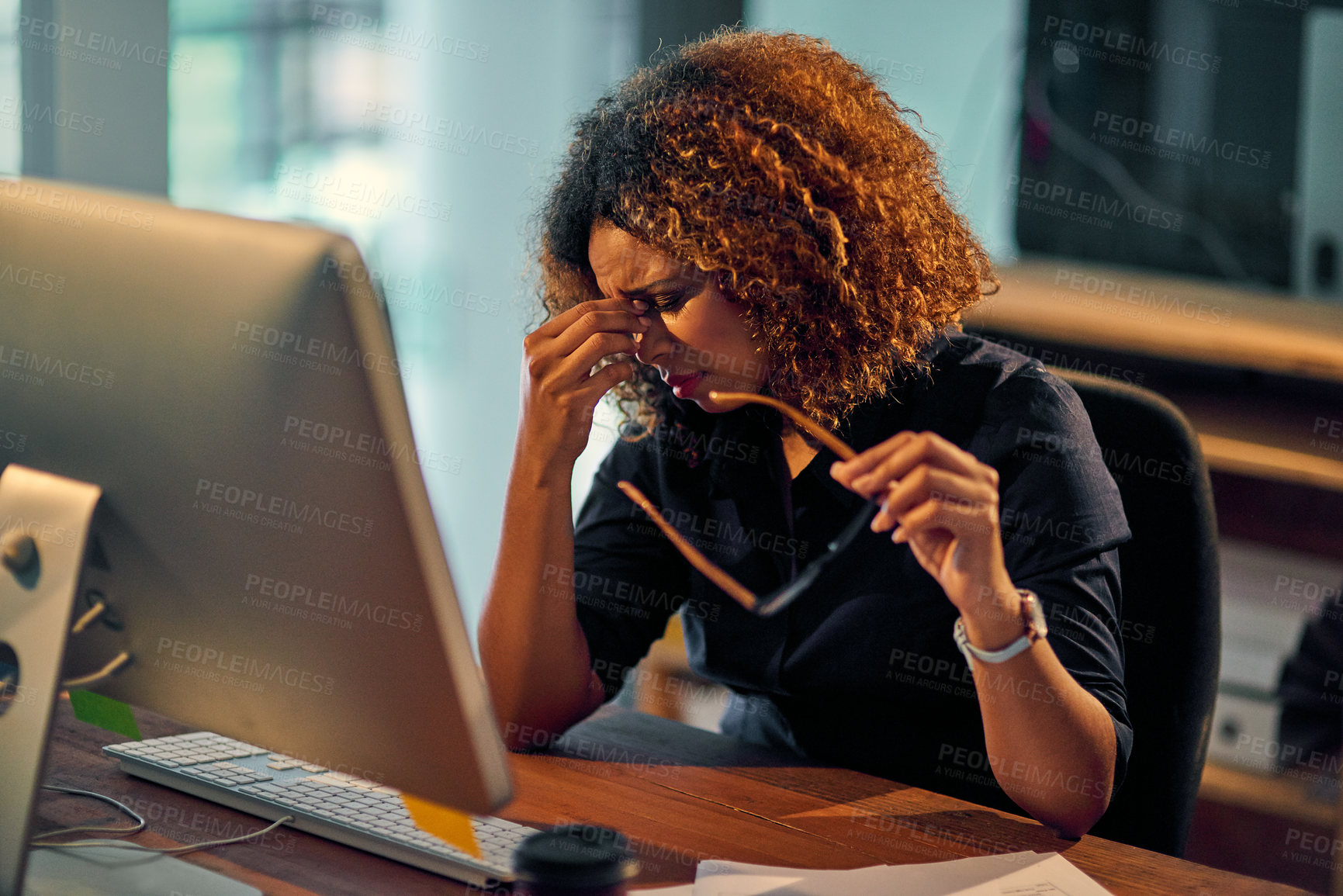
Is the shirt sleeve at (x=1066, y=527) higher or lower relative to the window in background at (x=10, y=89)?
lower

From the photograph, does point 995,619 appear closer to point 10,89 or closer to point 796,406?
point 796,406

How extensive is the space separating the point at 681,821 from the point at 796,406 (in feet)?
1.64

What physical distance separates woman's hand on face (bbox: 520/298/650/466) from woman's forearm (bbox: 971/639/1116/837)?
0.50 metres

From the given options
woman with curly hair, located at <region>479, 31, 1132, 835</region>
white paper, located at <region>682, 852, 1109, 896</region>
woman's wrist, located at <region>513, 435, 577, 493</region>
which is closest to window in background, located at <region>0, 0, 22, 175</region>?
woman with curly hair, located at <region>479, 31, 1132, 835</region>

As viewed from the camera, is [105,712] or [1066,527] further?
[1066,527]

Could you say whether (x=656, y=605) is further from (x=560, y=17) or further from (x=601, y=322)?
(x=560, y=17)

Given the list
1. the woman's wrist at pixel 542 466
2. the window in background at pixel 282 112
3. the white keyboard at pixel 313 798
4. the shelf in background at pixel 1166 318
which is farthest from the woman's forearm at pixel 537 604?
the window in background at pixel 282 112

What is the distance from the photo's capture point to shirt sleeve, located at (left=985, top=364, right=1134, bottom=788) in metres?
1.11

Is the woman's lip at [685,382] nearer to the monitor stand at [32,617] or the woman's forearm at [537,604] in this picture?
the woman's forearm at [537,604]

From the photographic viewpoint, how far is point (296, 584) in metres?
0.72

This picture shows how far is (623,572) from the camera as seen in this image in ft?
4.62

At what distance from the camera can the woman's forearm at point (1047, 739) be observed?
101 centimetres

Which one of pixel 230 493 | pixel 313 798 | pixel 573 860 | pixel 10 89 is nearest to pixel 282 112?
pixel 10 89

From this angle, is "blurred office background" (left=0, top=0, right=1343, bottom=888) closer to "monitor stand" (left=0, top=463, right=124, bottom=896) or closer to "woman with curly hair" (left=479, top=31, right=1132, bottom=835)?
"woman with curly hair" (left=479, top=31, right=1132, bottom=835)
